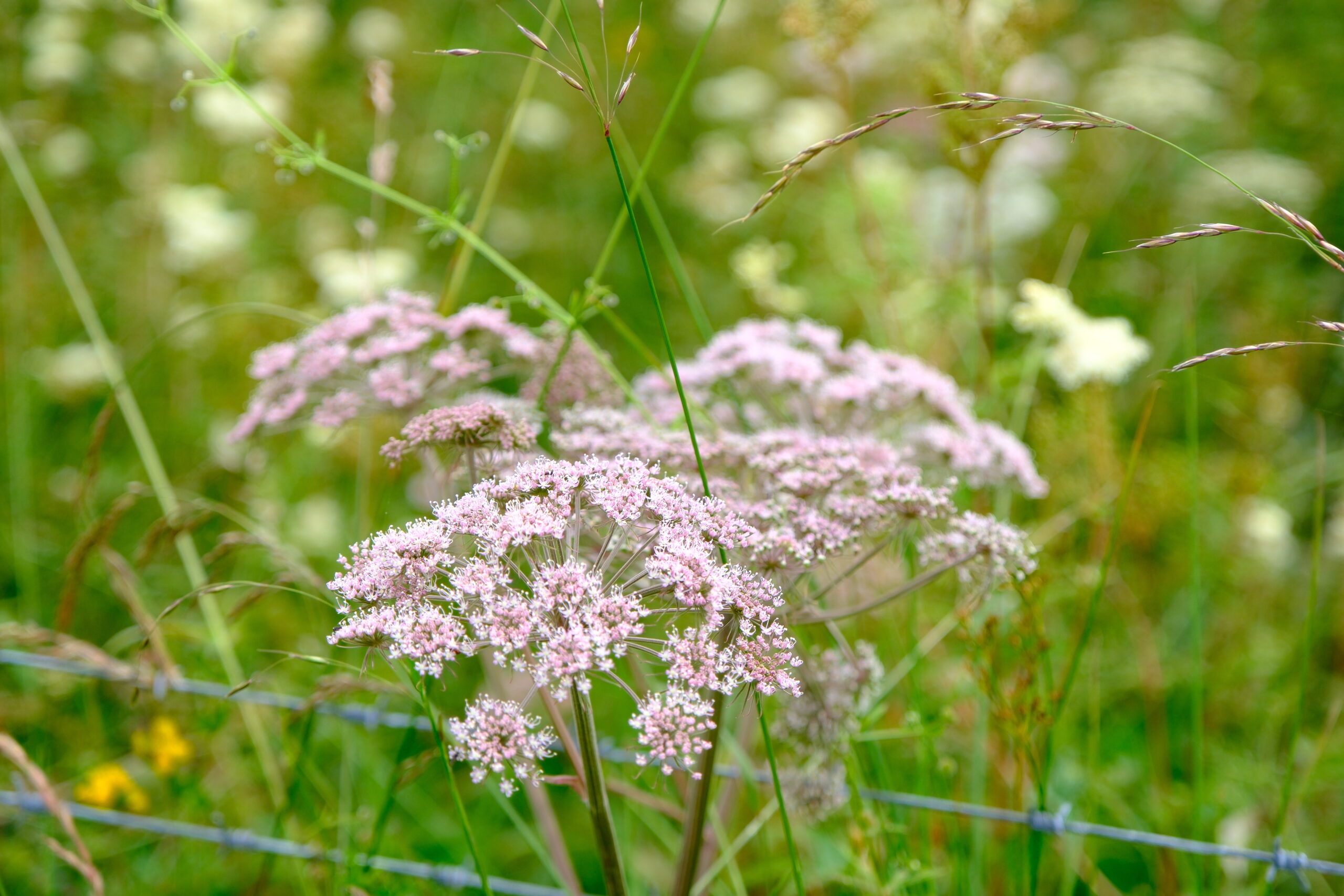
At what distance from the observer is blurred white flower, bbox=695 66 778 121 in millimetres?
5793

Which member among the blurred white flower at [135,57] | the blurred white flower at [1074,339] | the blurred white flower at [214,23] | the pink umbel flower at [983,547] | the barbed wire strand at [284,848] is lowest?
the barbed wire strand at [284,848]

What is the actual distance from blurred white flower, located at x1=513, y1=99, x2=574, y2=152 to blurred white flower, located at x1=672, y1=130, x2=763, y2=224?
0.75m

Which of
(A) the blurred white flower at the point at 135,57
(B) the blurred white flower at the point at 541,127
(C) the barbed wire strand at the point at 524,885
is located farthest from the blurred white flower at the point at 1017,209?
(A) the blurred white flower at the point at 135,57

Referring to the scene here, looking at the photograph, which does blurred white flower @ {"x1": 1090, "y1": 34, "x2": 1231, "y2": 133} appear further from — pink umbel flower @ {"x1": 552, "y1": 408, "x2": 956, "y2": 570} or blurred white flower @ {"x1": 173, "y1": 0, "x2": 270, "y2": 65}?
blurred white flower @ {"x1": 173, "y1": 0, "x2": 270, "y2": 65}

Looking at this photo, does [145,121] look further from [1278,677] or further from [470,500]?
[1278,677]

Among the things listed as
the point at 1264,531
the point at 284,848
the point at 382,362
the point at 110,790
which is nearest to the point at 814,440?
the point at 382,362

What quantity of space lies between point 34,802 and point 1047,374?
12.8 feet

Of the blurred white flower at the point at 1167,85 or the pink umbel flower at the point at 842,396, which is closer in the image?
the pink umbel flower at the point at 842,396

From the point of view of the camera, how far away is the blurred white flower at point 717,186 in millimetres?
5180

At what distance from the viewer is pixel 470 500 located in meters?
1.23

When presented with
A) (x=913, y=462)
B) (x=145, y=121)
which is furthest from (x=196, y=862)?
(x=145, y=121)

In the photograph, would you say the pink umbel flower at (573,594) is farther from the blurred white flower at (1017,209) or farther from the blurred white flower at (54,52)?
the blurred white flower at (54,52)

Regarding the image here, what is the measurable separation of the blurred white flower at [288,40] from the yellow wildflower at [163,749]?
3.87 meters

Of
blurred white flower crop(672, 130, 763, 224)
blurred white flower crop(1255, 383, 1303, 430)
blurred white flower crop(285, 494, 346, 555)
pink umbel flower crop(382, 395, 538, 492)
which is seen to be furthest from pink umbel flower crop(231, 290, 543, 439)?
blurred white flower crop(672, 130, 763, 224)
